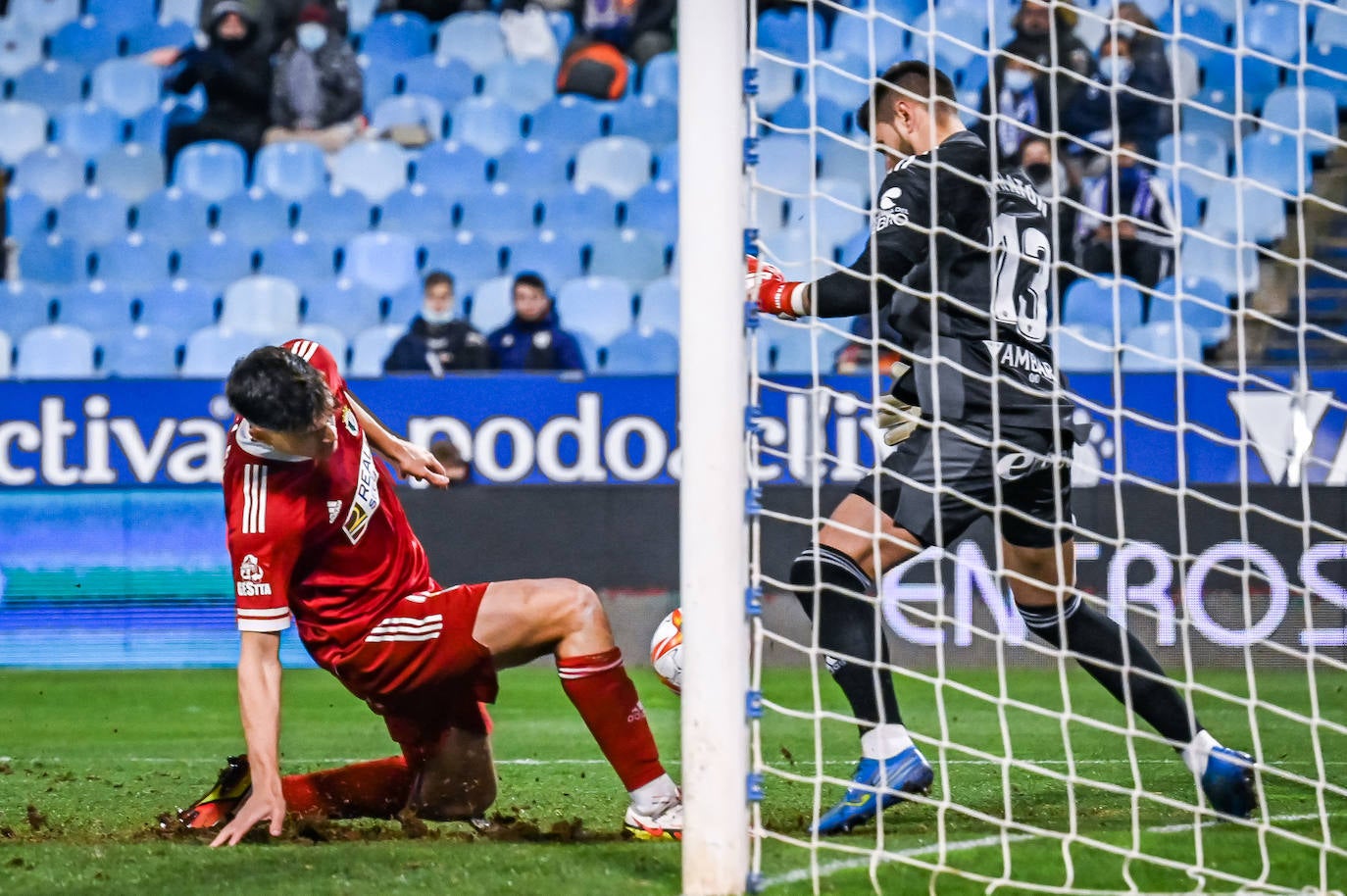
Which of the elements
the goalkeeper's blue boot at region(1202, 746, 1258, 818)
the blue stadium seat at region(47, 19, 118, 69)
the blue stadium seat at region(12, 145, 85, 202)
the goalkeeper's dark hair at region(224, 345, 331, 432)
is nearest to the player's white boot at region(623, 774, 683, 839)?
the goalkeeper's dark hair at region(224, 345, 331, 432)

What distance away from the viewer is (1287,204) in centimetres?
976

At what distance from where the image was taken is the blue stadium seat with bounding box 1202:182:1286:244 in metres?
9.51

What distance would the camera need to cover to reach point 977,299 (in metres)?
3.92

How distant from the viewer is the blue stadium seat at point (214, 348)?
927 centimetres

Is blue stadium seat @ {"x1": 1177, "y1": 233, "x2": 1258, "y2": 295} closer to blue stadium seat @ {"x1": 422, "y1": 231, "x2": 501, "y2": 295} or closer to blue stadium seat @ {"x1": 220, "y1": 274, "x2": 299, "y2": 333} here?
blue stadium seat @ {"x1": 422, "y1": 231, "x2": 501, "y2": 295}

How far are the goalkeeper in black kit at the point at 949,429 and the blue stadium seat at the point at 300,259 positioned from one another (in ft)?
22.0

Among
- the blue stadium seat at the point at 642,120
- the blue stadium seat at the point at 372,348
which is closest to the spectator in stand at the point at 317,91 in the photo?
the blue stadium seat at the point at 642,120

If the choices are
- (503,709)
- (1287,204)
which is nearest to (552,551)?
(503,709)

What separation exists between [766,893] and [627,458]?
4.90 meters

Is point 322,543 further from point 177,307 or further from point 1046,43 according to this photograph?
point 1046,43

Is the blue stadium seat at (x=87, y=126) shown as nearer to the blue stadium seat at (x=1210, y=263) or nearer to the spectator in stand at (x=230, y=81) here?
the spectator in stand at (x=230, y=81)

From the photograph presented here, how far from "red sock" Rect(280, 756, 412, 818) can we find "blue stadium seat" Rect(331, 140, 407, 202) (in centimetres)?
714

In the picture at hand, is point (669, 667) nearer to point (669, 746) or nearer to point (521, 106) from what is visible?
point (669, 746)

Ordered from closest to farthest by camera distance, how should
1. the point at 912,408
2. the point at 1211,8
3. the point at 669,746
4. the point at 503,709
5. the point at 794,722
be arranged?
the point at 912,408 < the point at 669,746 < the point at 794,722 < the point at 503,709 < the point at 1211,8
